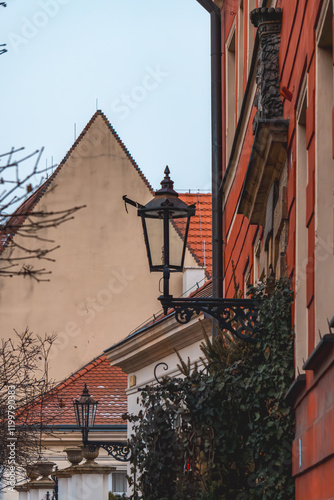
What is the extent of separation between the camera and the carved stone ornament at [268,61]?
770cm

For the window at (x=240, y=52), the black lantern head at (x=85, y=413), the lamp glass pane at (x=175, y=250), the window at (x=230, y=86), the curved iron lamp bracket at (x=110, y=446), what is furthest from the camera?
the black lantern head at (x=85, y=413)

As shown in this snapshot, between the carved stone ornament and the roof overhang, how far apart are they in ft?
0.92

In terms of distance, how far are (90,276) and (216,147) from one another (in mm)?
14998

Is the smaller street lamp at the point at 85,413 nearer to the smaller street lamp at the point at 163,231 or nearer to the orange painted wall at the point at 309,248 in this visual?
the smaller street lamp at the point at 163,231

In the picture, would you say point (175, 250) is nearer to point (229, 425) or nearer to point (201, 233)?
point (229, 425)

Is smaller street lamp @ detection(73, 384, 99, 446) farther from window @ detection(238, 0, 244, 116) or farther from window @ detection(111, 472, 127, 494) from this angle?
window @ detection(111, 472, 127, 494)

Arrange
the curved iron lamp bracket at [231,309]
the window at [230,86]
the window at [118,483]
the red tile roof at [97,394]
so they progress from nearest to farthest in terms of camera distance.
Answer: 1. the curved iron lamp bracket at [231,309]
2. the window at [230,86]
3. the red tile roof at [97,394]
4. the window at [118,483]

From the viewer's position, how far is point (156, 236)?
8906 millimetres

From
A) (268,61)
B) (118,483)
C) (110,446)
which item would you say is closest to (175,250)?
(268,61)

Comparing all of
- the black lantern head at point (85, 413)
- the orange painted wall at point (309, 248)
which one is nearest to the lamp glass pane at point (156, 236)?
the orange painted wall at point (309, 248)

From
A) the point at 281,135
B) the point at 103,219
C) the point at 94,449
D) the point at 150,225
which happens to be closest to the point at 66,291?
the point at 103,219

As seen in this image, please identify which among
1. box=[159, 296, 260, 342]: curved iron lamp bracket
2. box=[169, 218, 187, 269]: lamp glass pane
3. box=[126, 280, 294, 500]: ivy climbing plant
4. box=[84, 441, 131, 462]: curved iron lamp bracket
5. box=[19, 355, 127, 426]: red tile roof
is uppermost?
box=[19, 355, 127, 426]: red tile roof

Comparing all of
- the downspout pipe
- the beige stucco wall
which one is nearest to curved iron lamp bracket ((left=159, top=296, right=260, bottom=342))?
the downspout pipe

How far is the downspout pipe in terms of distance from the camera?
1327 centimetres
